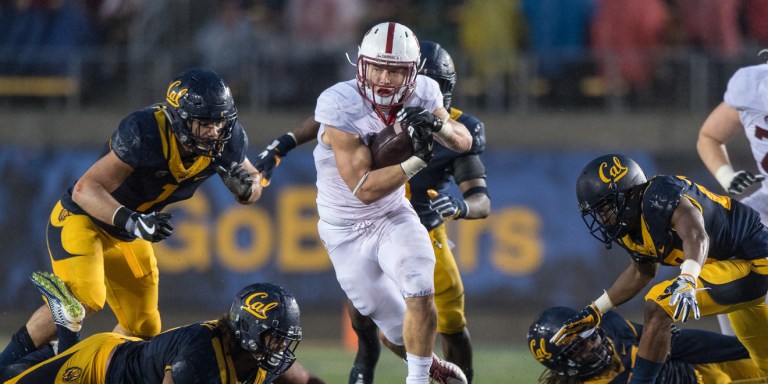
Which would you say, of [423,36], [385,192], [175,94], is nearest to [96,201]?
[175,94]

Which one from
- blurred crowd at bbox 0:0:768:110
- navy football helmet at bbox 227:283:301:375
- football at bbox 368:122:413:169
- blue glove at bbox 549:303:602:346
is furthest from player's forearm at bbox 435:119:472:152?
blurred crowd at bbox 0:0:768:110

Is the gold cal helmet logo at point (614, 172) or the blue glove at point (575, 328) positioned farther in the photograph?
the blue glove at point (575, 328)

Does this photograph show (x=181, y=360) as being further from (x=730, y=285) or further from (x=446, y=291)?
(x=730, y=285)

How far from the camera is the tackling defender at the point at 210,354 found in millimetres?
5793

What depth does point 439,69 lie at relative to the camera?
7.47 m

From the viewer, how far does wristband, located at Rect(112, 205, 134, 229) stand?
21.9ft

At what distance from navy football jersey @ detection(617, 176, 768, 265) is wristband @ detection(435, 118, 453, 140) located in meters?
1.05

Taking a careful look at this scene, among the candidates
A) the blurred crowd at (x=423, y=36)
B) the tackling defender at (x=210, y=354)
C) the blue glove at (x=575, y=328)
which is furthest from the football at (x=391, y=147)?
the blurred crowd at (x=423, y=36)

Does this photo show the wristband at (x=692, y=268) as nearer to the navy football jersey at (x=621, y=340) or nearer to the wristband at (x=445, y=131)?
the navy football jersey at (x=621, y=340)

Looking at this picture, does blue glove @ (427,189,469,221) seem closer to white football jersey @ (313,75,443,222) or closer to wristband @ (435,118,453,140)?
white football jersey @ (313,75,443,222)

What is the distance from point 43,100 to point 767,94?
7043 millimetres

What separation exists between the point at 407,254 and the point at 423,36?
5816 mm

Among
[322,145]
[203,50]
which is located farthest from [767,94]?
[203,50]

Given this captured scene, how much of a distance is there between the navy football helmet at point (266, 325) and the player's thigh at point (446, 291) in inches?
63.2
